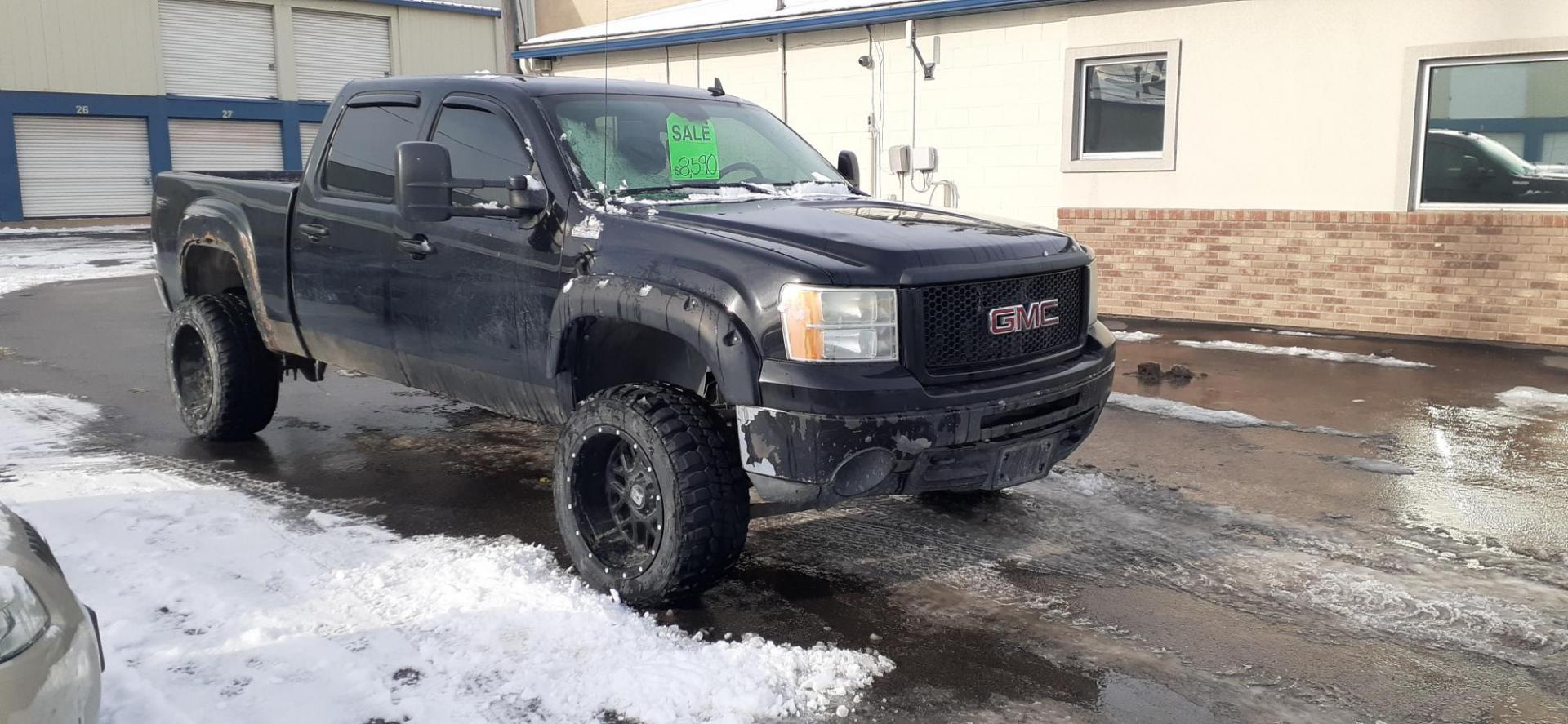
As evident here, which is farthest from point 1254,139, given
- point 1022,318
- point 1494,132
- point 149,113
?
point 149,113

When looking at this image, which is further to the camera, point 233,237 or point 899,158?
point 899,158

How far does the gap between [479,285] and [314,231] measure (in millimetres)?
1318

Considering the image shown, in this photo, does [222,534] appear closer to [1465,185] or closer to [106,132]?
[1465,185]

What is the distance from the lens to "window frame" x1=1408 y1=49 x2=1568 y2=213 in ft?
32.8

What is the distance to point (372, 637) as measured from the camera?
3.95m

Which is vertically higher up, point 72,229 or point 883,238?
point 883,238

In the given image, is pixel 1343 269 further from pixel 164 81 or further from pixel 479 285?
pixel 164 81

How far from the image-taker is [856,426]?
3.83m

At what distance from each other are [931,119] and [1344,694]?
10.6 m

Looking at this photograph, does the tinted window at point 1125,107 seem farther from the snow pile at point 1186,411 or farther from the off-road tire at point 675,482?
the off-road tire at point 675,482

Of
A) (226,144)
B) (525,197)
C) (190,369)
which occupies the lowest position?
(190,369)

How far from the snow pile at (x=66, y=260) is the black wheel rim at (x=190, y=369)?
1009 cm

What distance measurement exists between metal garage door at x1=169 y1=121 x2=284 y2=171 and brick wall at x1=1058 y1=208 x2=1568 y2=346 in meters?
27.8

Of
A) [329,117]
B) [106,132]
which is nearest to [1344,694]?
[329,117]
